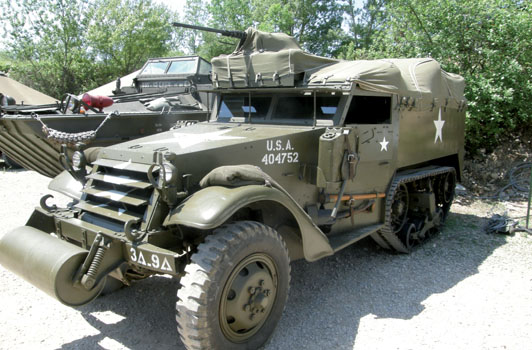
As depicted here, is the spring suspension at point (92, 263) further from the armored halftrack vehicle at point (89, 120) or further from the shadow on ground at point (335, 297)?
the armored halftrack vehicle at point (89, 120)

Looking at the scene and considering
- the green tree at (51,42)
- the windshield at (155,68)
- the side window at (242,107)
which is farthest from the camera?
the green tree at (51,42)

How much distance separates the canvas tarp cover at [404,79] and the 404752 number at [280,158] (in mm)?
777

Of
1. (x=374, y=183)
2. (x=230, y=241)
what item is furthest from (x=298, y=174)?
(x=230, y=241)

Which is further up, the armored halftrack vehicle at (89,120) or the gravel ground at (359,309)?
the armored halftrack vehicle at (89,120)

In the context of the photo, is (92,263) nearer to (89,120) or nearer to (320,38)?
(89,120)

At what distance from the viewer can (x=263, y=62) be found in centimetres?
459

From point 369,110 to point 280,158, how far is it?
127 centimetres

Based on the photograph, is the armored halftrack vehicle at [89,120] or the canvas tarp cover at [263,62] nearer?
the canvas tarp cover at [263,62]

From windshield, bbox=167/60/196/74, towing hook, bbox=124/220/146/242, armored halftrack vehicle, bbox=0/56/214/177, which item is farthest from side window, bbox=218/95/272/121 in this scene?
windshield, bbox=167/60/196/74

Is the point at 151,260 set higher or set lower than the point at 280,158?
lower

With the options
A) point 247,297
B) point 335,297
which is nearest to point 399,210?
point 335,297

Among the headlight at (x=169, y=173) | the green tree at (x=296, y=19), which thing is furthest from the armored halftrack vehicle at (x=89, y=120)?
the green tree at (x=296, y=19)

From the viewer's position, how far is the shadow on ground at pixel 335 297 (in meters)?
3.64

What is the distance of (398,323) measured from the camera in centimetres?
388
